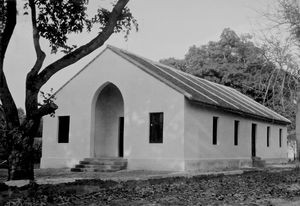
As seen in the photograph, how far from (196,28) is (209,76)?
87.5ft

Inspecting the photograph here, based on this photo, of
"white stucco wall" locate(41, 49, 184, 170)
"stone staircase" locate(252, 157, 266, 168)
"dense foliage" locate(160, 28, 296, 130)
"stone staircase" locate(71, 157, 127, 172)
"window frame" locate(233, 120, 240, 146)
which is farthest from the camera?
"dense foliage" locate(160, 28, 296, 130)

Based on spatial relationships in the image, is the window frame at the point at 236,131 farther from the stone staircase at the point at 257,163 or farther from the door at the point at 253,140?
the door at the point at 253,140

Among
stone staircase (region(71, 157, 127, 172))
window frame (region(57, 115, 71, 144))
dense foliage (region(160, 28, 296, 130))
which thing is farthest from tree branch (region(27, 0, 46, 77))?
dense foliage (region(160, 28, 296, 130))

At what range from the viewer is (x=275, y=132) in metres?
35.2

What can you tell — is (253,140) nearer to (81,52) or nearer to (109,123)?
(109,123)

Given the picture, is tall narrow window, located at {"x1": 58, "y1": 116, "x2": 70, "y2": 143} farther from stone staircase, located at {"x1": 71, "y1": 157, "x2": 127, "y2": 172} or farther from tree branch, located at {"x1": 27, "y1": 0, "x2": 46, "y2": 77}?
tree branch, located at {"x1": 27, "y1": 0, "x2": 46, "y2": 77}

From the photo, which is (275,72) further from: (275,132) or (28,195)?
(275,132)

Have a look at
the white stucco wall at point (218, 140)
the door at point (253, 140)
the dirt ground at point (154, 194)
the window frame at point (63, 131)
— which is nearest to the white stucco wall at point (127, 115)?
the window frame at point (63, 131)

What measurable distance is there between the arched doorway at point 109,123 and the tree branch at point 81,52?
34.9 feet

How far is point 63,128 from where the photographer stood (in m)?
25.1

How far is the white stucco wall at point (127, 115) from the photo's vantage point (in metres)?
21.4

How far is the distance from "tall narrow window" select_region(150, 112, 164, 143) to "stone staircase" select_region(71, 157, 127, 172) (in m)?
1.93

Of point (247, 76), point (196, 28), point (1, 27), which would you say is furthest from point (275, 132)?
point (1, 27)

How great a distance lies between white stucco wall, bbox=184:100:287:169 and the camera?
70.9ft
